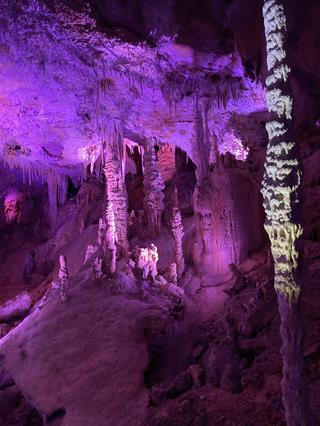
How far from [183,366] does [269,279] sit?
269 centimetres

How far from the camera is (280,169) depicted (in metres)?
3.87

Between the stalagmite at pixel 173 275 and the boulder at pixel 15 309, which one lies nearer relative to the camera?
the stalagmite at pixel 173 275

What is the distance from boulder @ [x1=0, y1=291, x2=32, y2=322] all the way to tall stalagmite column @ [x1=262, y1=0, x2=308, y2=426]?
11.2 metres

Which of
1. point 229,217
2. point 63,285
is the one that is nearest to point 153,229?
point 229,217

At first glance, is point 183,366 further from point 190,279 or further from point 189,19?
point 189,19

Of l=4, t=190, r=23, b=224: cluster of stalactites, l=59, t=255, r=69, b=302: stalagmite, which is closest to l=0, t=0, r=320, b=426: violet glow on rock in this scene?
l=59, t=255, r=69, b=302: stalagmite

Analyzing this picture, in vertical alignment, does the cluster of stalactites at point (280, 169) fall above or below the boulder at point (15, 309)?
above

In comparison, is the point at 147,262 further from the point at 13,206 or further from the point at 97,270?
the point at 13,206

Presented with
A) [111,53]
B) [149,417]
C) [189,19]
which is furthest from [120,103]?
[149,417]

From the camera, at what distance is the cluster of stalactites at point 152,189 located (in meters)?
14.7

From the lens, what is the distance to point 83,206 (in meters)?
20.3

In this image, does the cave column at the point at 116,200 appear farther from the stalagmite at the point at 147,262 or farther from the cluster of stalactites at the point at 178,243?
the cluster of stalactites at the point at 178,243

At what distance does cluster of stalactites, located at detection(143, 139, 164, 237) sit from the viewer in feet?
48.3

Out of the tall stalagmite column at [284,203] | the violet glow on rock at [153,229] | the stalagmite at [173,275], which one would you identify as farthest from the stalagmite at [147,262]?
the tall stalagmite column at [284,203]
